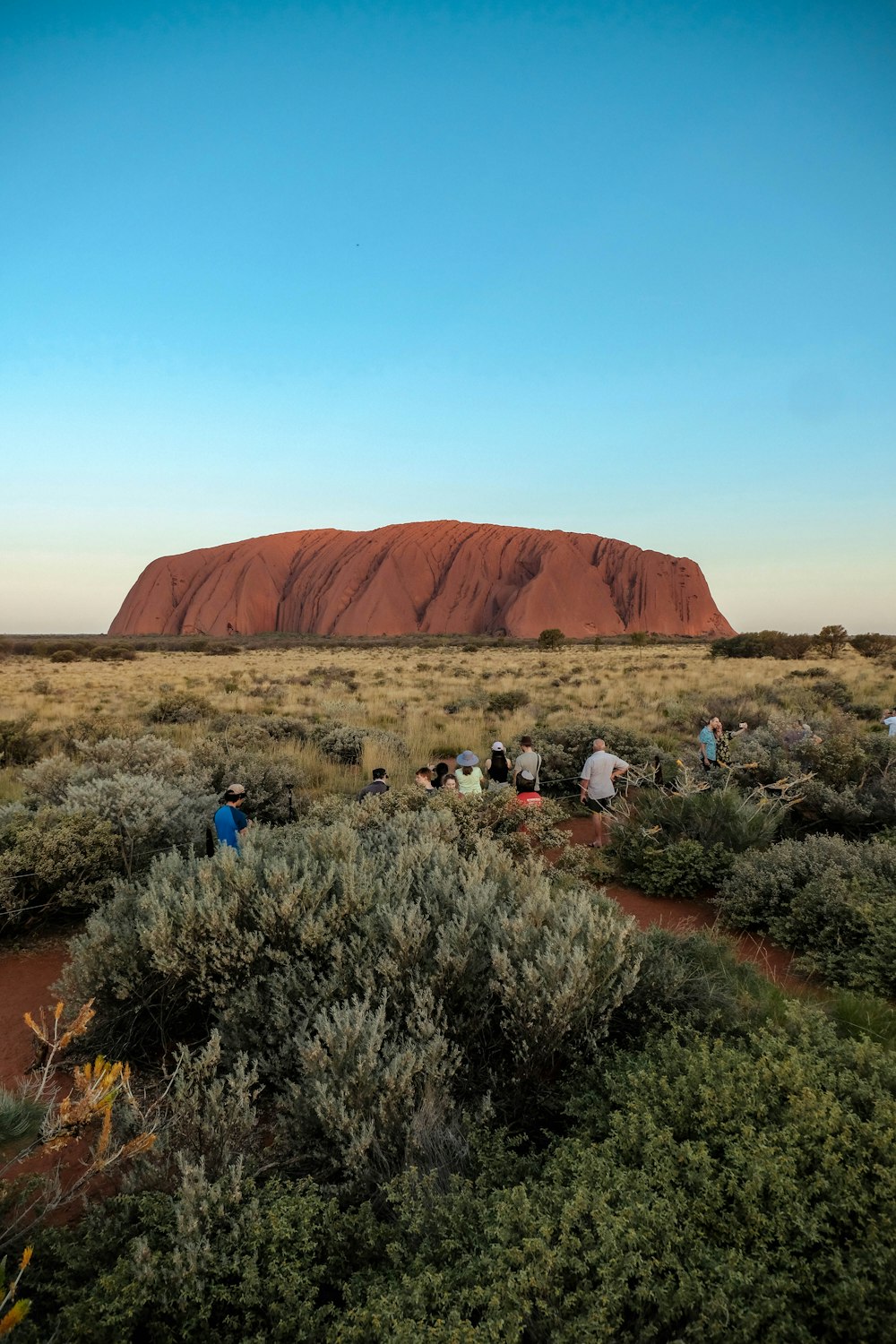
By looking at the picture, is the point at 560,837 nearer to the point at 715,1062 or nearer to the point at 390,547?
the point at 715,1062

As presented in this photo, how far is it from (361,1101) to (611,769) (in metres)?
6.66

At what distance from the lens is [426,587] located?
99.7 m

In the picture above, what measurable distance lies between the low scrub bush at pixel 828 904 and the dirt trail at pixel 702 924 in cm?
13

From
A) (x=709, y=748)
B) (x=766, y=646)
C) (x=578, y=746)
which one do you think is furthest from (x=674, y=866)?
(x=766, y=646)

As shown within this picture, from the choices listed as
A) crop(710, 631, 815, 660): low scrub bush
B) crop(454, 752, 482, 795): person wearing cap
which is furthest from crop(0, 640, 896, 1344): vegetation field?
crop(710, 631, 815, 660): low scrub bush

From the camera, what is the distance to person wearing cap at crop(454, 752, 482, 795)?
27.3 ft

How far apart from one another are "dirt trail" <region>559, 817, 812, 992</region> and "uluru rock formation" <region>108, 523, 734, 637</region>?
8171 cm

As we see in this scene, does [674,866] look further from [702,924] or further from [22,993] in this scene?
[22,993]

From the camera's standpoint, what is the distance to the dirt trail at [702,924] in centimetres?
486

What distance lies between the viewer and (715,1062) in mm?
2641

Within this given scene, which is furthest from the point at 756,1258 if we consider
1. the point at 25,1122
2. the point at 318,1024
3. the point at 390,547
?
the point at 390,547

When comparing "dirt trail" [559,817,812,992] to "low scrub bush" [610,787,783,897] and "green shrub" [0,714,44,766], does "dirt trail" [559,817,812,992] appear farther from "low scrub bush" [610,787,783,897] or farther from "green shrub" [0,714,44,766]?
"green shrub" [0,714,44,766]

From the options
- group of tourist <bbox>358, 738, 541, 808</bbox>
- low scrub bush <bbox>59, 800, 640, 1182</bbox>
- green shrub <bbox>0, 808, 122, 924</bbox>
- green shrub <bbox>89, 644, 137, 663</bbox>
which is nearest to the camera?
low scrub bush <bbox>59, 800, 640, 1182</bbox>

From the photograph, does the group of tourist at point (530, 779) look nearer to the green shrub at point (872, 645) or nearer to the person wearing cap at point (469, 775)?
the person wearing cap at point (469, 775)
